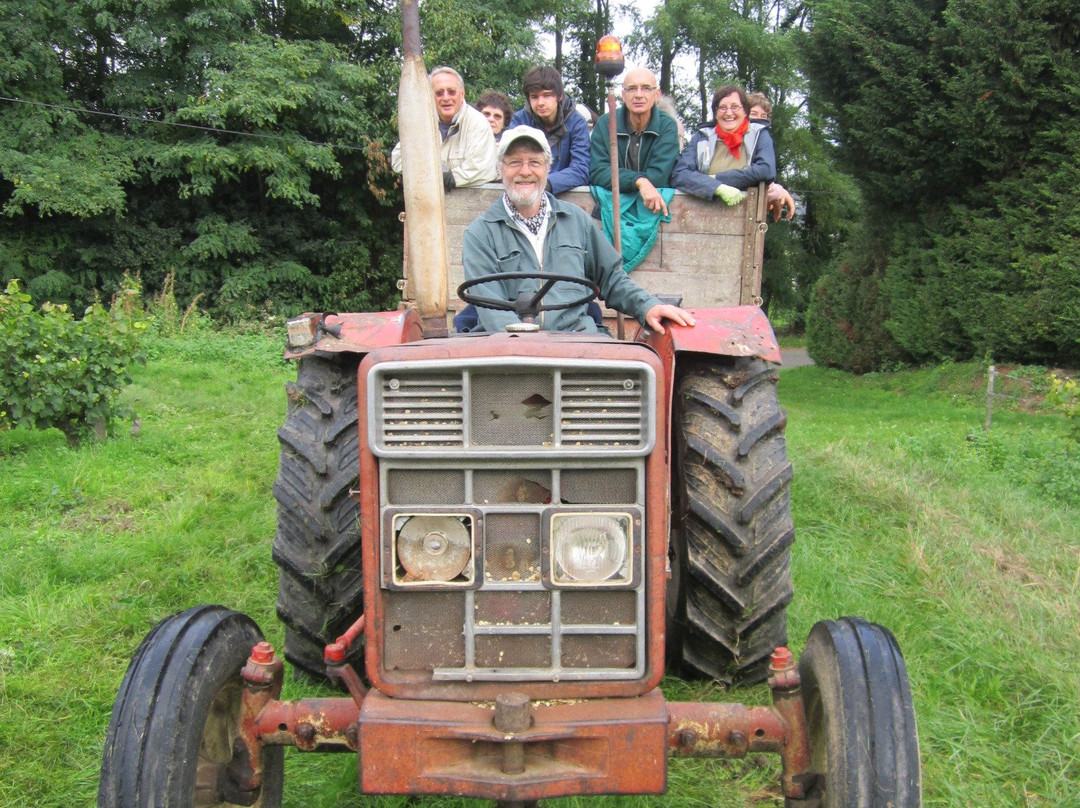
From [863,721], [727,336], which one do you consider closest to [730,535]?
[727,336]

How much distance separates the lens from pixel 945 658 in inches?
141

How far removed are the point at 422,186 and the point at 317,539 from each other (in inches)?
46.2

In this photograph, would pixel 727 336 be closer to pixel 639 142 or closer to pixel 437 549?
pixel 437 549

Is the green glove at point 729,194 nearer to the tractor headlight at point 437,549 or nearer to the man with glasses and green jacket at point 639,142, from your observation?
the man with glasses and green jacket at point 639,142

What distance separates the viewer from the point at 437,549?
2.29 metres

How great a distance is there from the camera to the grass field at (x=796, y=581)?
292 cm

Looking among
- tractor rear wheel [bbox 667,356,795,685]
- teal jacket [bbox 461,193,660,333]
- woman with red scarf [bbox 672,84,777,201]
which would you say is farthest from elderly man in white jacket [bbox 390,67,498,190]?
tractor rear wheel [bbox 667,356,795,685]

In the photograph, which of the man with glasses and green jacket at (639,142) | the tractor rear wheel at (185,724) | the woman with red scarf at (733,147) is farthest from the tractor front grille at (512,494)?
the woman with red scarf at (733,147)

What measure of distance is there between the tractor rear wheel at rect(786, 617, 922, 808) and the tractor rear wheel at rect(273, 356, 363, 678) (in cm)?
143

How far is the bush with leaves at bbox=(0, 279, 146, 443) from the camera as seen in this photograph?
20.3 ft

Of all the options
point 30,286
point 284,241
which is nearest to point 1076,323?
point 284,241

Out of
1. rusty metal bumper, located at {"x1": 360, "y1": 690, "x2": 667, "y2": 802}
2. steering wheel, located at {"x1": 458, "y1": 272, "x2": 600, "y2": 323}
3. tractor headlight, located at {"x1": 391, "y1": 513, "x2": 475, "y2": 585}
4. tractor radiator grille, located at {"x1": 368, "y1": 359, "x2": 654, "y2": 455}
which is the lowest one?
rusty metal bumper, located at {"x1": 360, "y1": 690, "x2": 667, "y2": 802}

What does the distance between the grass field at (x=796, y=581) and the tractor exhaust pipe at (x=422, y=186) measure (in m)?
1.43

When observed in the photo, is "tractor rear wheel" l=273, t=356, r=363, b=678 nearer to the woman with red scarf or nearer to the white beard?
the white beard
